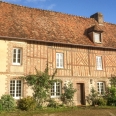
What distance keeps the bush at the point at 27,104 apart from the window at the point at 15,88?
2.06 ft

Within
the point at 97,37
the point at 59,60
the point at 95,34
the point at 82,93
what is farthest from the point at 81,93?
the point at 95,34

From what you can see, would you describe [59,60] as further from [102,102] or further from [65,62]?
[102,102]

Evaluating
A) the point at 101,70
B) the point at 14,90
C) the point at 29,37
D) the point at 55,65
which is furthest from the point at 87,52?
the point at 14,90

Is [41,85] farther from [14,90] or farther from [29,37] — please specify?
[29,37]

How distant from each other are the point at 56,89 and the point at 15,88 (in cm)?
370

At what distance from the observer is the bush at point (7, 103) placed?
50.0 feet

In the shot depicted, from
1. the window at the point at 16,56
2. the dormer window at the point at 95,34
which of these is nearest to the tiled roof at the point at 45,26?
the dormer window at the point at 95,34

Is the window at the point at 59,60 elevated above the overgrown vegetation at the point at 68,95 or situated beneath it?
elevated above

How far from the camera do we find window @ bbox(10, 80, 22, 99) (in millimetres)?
16453

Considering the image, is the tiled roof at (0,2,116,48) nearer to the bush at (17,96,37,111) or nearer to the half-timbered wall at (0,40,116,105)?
the half-timbered wall at (0,40,116,105)

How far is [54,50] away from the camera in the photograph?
736 inches

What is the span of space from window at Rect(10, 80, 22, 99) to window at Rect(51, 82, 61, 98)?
2.90 metres

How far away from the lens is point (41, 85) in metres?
16.9

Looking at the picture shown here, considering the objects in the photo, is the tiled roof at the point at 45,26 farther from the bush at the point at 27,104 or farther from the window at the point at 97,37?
the bush at the point at 27,104
